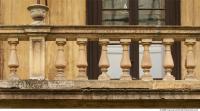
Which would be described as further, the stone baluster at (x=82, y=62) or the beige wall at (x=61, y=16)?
the beige wall at (x=61, y=16)

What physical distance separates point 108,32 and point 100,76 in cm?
68

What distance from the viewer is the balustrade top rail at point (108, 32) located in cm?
1102

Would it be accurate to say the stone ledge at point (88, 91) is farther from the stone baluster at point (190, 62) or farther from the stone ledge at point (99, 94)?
the stone baluster at point (190, 62)

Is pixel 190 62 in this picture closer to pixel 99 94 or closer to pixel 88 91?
pixel 99 94

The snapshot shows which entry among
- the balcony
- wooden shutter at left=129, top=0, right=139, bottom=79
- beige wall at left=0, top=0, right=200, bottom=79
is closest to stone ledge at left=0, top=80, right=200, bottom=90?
the balcony

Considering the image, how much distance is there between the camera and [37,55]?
11.0 meters

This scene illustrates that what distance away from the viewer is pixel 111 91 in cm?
1072

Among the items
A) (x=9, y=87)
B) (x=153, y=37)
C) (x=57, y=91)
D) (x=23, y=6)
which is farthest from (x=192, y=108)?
(x=23, y=6)

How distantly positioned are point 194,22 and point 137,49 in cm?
116

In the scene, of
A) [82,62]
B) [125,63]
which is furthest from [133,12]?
[82,62]

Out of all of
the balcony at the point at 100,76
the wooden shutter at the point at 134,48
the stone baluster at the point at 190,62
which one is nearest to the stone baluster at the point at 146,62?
the balcony at the point at 100,76

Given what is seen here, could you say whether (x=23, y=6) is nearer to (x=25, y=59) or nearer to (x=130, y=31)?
(x=25, y=59)

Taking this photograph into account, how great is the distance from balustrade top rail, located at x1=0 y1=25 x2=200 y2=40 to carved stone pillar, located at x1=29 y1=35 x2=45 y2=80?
14 centimetres

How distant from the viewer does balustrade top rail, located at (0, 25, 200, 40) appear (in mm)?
11016
